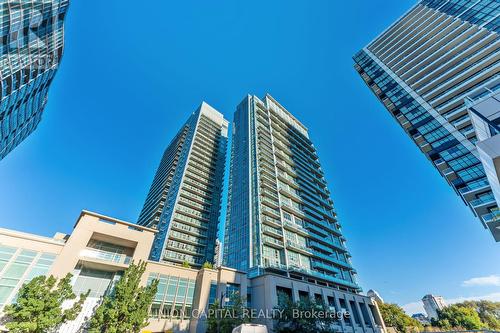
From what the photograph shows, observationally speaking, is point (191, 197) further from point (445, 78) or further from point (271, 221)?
point (445, 78)

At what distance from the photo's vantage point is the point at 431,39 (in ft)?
182

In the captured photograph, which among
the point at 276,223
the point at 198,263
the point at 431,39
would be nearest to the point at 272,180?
the point at 276,223

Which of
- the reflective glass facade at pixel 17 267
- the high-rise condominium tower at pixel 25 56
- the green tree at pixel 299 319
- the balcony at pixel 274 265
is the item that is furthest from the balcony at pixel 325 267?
the high-rise condominium tower at pixel 25 56

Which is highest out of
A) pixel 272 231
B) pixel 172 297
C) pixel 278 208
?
pixel 278 208

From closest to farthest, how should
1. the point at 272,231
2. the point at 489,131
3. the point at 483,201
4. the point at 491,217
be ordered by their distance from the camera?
the point at 489,131
the point at 491,217
the point at 483,201
the point at 272,231

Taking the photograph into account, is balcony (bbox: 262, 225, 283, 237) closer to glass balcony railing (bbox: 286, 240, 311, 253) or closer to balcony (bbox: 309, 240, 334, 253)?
glass balcony railing (bbox: 286, 240, 311, 253)

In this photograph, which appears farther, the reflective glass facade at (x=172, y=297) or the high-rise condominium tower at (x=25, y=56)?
the high-rise condominium tower at (x=25, y=56)

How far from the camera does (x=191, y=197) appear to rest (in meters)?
62.6

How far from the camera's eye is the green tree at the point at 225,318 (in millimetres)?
21906

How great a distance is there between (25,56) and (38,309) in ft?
140

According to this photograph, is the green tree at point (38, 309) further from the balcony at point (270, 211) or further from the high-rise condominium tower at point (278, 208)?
the balcony at point (270, 211)

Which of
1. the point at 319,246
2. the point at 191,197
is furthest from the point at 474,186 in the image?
the point at 191,197

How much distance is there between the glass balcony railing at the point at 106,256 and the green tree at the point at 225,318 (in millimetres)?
11265

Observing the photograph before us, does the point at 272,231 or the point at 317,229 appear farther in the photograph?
the point at 317,229
